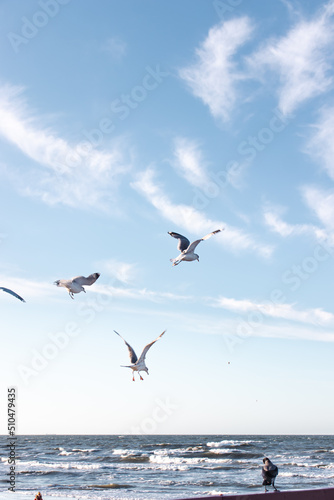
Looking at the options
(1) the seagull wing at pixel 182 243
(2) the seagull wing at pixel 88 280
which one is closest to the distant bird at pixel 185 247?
(1) the seagull wing at pixel 182 243

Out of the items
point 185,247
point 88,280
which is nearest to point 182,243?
point 185,247

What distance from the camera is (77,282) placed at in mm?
11203

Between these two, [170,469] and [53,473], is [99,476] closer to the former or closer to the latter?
[53,473]

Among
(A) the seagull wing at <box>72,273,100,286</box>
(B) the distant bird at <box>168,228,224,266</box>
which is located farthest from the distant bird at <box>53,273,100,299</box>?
(B) the distant bird at <box>168,228,224,266</box>

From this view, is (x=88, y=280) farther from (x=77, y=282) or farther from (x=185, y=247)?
(x=185, y=247)

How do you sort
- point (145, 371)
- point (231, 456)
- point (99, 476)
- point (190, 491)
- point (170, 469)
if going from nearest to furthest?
point (145, 371), point (190, 491), point (99, 476), point (170, 469), point (231, 456)

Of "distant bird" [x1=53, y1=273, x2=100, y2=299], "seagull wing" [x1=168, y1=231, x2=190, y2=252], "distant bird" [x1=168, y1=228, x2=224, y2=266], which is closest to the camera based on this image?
"distant bird" [x1=53, y1=273, x2=100, y2=299]

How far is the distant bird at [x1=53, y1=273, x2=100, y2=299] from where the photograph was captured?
11133 millimetres

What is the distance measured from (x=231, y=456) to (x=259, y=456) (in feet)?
7.12

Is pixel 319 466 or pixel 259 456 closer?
pixel 319 466

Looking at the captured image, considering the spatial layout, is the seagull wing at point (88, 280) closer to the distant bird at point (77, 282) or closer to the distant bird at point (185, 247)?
the distant bird at point (77, 282)

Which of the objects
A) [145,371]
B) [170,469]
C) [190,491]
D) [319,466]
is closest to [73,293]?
[145,371]

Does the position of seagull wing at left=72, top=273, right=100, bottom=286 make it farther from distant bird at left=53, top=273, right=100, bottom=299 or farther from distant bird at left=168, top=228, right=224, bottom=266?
distant bird at left=168, top=228, right=224, bottom=266

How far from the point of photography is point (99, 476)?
82.9ft
